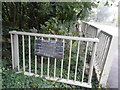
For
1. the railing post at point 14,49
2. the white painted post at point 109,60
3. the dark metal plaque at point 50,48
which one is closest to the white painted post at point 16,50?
the railing post at point 14,49

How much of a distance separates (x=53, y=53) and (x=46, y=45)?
0.68 ft

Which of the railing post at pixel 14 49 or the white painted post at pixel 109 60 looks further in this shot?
the railing post at pixel 14 49

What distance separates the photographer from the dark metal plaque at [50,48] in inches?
77.3

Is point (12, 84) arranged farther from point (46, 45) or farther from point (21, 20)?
point (21, 20)

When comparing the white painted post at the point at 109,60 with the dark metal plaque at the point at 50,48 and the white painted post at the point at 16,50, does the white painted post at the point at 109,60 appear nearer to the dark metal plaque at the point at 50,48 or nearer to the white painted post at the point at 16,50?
the dark metal plaque at the point at 50,48

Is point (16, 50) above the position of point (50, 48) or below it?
below

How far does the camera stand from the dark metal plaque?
6.44 feet

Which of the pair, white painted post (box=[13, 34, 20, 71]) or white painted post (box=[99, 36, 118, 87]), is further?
white painted post (box=[13, 34, 20, 71])

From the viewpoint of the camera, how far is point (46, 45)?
2018mm

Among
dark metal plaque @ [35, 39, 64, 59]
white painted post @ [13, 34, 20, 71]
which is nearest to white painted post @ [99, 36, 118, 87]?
dark metal plaque @ [35, 39, 64, 59]

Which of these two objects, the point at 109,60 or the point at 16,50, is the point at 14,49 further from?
the point at 109,60

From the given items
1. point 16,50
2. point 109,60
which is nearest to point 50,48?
point 16,50

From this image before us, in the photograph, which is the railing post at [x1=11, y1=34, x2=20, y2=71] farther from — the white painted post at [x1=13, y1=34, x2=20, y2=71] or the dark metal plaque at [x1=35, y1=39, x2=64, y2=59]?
the dark metal plaque at [x1=35, y1=39, x2=64, y2=59]

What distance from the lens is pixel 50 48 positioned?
6.61ft
